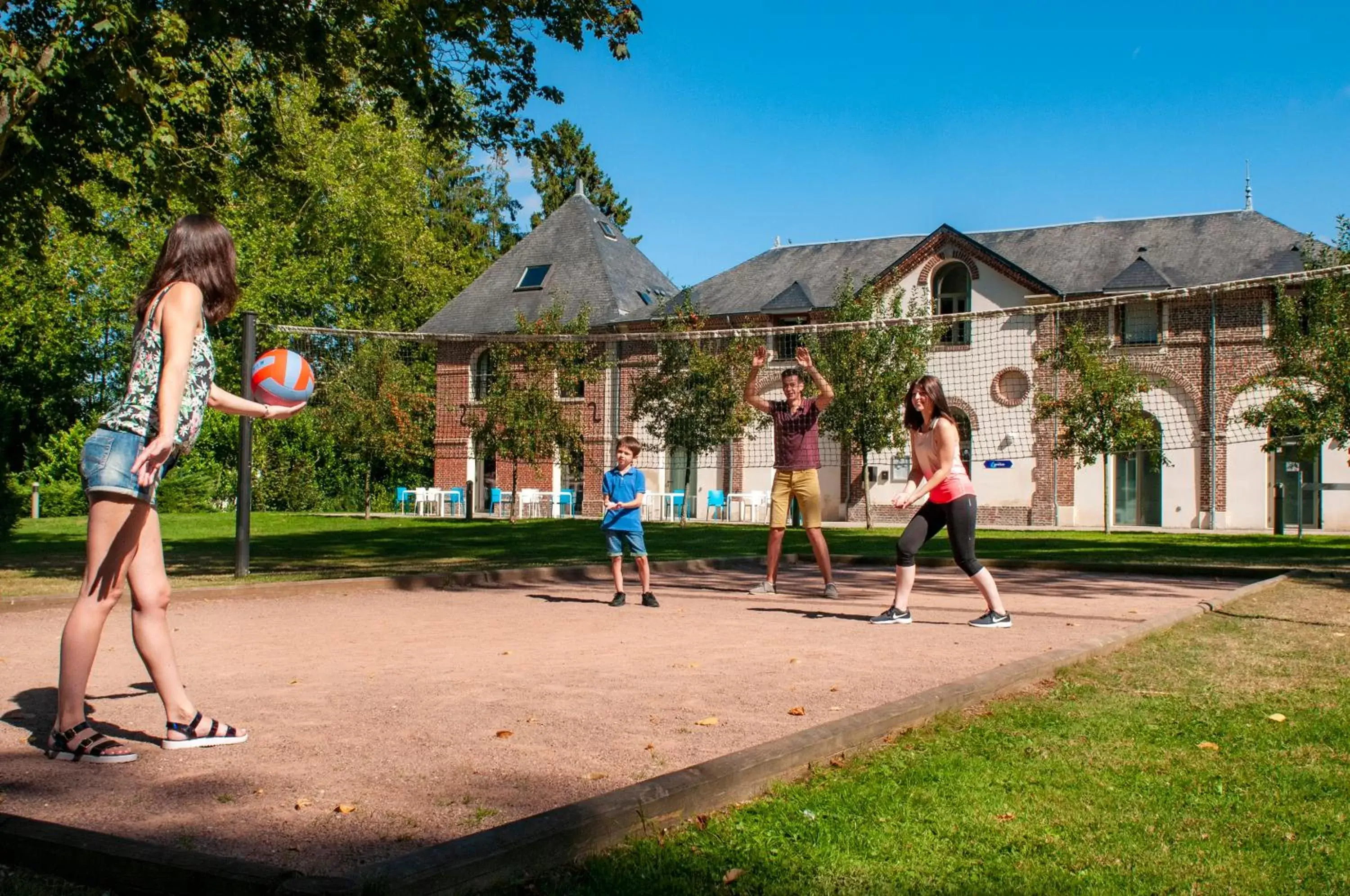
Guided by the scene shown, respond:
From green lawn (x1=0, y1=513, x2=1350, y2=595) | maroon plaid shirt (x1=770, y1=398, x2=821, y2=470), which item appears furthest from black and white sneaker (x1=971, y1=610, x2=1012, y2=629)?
green lawn (x1=0, y1=513, x2=1350, y2=595)

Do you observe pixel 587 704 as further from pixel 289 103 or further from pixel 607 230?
pixel 607 230

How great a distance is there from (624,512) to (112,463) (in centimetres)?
656

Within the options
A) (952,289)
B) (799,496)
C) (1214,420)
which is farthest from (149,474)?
(952,289)

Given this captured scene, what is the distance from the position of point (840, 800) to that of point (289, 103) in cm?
3810

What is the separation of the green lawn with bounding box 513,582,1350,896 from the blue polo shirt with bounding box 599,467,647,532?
217 inches

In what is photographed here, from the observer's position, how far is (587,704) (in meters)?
5.40

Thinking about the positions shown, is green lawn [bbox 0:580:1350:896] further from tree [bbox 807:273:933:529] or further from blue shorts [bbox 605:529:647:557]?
tree [bbox 807:273:933:529]

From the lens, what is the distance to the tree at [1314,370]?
24484 millimetres

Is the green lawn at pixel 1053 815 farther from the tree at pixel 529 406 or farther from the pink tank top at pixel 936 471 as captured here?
the tree at pixel 529 406

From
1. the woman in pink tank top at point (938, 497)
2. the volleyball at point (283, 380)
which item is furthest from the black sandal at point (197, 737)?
the woman in pink tank top at point (938, 497)

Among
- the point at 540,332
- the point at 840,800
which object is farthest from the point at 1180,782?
the point at 540,332

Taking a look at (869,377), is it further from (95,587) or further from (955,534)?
(95,587)

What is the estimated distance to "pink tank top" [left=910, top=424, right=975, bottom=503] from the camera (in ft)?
29.4

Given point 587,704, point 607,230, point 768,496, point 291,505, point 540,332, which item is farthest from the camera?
point 607,230
